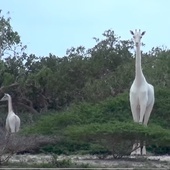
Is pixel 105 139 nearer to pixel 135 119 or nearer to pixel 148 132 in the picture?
pixel 148 132

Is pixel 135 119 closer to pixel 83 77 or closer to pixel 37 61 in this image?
pixel 83 77

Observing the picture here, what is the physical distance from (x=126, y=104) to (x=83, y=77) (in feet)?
60.3

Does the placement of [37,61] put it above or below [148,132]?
above

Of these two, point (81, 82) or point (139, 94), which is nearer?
point (139, 94)

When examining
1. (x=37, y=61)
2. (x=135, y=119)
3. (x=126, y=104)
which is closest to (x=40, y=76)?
(x=37, y=61)

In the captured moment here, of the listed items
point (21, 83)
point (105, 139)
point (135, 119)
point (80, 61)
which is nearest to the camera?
point (105, 139)

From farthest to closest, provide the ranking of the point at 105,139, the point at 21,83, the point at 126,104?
the point at 21,83 → the point at 126,104 → the point at 105,139

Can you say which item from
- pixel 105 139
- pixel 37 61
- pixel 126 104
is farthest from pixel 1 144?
pixel 37 61

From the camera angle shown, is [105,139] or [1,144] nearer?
[1,144]

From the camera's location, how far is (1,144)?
20.8 meters

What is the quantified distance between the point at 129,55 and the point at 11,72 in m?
7.65

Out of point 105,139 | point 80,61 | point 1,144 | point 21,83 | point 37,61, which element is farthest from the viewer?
point 37,61

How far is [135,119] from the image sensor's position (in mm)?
25828

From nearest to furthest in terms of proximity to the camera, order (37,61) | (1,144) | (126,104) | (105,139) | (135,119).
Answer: (1,144), (105,139), (135,119), (126,104), (37,61)
